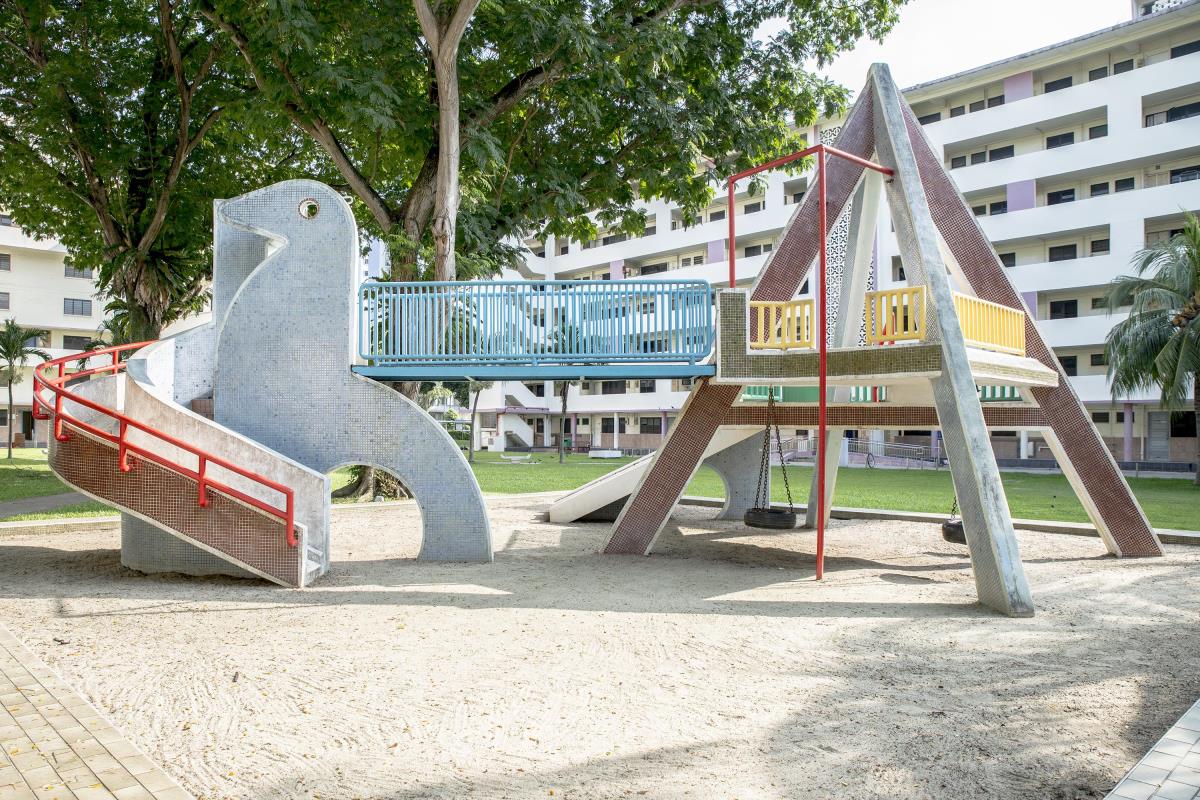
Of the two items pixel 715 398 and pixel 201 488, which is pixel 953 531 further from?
pixel 201 488

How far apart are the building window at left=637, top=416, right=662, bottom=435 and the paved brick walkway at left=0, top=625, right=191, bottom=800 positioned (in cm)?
5472

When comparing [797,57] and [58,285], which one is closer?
[797,57]

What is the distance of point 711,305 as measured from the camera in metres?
12.0

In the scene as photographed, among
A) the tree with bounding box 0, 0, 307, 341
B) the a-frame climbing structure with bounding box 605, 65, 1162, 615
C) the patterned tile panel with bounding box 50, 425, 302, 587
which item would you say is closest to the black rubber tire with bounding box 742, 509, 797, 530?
the a-frame climbing structure with bounding box 605, 65, 1162, 615

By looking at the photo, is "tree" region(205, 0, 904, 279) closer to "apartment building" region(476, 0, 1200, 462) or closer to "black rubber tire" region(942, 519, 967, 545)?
"black rubber tire" region(942, 519, 967, 545)

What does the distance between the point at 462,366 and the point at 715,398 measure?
12.8 feet

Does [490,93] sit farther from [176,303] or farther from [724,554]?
[176,303]

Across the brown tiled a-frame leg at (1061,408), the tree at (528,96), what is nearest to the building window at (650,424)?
the tree at (528,96)

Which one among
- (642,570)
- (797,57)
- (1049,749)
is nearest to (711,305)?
(642,570)

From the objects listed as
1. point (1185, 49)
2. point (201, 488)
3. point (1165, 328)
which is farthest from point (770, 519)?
point (1185, 49)

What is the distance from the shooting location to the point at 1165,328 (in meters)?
30.4

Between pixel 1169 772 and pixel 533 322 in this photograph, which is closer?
pixel 1169 772

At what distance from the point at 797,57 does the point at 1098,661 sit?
55.0ft

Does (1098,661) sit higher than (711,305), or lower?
lower
